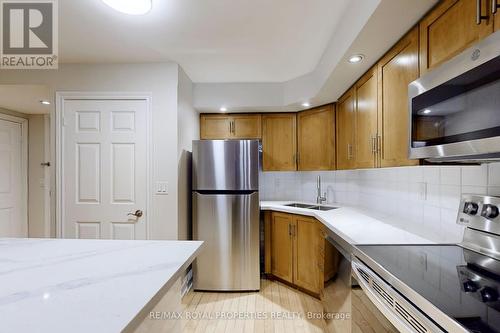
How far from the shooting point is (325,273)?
2.04 metres

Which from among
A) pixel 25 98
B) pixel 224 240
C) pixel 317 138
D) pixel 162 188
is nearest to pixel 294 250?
pixel 224 240

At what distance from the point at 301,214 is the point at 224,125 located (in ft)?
4.86

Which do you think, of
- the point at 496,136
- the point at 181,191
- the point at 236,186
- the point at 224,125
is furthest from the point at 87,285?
the point at 224,125

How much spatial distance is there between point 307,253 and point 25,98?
148 inches

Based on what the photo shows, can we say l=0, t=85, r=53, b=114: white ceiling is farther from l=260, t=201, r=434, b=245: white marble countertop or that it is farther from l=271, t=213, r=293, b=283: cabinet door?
l=260, t=201, r=434, b=245: white marble countertop

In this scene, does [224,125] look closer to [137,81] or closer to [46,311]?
[137,81]

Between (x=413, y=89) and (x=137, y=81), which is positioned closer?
(x=413, y=89)

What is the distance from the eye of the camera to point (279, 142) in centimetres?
334

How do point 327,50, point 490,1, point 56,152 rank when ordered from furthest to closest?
point 56,152
point 327,50
point 490,1

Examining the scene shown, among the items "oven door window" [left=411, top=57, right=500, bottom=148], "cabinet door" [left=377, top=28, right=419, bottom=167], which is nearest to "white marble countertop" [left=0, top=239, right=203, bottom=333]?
"oven door window" [left=411, top=57, right=500, bottom=148]

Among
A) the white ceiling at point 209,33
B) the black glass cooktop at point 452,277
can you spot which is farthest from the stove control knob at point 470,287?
the white ceiling at point 209,33

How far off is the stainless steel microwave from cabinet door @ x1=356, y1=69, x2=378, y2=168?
2.35ft

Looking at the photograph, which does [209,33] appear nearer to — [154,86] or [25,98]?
[154,86]

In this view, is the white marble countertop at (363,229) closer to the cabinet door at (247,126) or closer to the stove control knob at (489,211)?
the stove control knob at (489,211)
